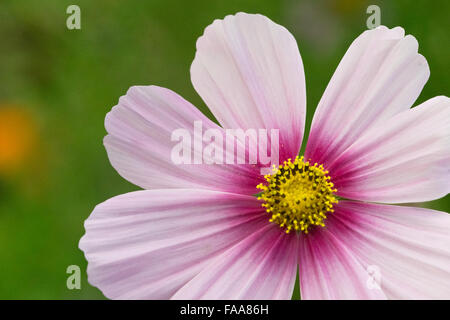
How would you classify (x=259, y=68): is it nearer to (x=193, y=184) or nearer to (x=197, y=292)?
(x=193, y=184)

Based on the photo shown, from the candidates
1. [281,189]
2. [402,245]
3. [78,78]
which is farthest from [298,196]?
[78,78]

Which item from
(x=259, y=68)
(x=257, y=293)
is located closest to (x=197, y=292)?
(x=257, y=293)

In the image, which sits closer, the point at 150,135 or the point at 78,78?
the point at 150,135

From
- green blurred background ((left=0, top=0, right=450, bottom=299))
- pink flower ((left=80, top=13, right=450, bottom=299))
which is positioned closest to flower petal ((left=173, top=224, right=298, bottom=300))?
pink flower ((left=80, top=13, right=450, bottom=299))

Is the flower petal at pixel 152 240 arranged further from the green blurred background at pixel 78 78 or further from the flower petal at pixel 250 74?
the green blurred background at pixel 78 78

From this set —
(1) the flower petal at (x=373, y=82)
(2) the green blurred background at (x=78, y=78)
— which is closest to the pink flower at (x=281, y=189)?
(1) the flower petal at (x=373, y=82)

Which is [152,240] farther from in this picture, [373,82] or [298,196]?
[373,82]
